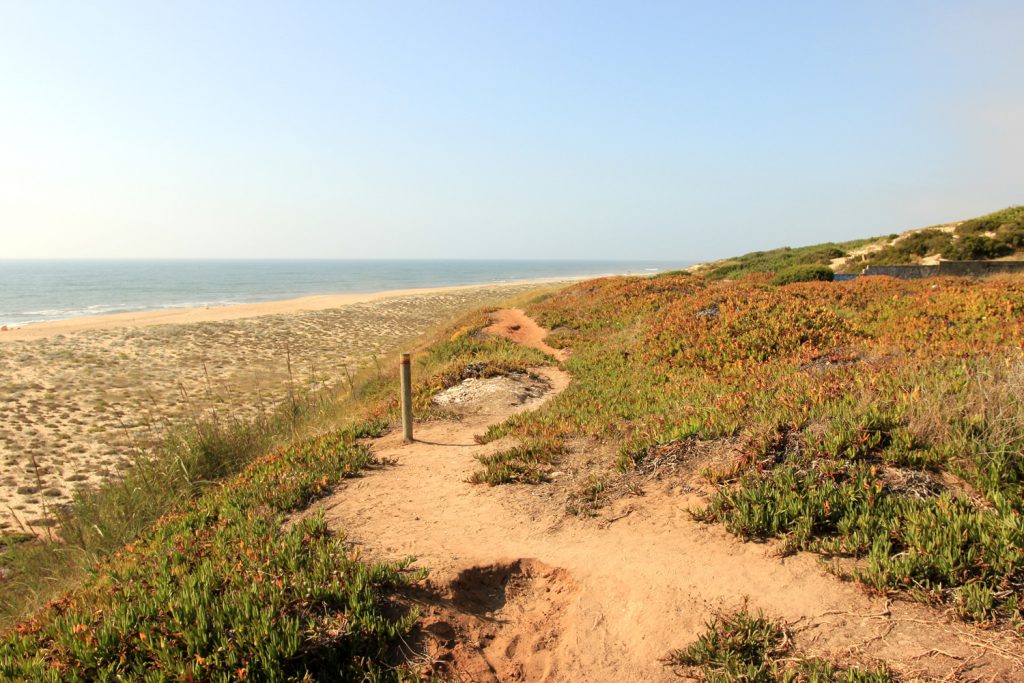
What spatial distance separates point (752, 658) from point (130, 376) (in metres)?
22.7

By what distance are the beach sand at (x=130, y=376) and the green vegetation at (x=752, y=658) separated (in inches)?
342

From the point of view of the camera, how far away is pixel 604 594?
4414 millimetres

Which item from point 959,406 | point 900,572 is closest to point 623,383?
point 959,406

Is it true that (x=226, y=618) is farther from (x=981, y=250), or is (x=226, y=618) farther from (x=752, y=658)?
(x=981, y=250)

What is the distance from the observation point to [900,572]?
3.71 metres

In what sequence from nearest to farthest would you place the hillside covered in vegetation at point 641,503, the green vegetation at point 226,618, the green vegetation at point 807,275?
the green vegetation at point 226,618
the hillside covered in vegetation at point 641,503
the green vegetation at point 807,275

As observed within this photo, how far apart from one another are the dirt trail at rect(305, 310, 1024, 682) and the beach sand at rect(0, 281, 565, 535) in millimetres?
6428

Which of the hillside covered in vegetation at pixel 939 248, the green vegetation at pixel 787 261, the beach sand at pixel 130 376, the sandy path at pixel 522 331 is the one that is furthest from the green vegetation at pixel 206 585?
the green vegetation at pixel 787 261

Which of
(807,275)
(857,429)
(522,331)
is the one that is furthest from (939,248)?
(857,429)

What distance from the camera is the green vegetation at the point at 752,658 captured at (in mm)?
3156

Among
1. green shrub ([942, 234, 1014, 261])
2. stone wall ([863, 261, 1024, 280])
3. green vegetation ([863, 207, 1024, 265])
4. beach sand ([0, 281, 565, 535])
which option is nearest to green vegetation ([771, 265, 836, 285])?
stone wall ([863, 261, 1024, 280])

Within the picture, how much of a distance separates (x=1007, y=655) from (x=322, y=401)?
1320 centimetres

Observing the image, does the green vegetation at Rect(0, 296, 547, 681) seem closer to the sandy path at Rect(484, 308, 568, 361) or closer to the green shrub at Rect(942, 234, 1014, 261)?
the sandy path at Rect(484, 308, 568, 361)

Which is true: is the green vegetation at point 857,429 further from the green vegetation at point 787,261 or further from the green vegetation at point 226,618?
the green vegetation at point 787,261
